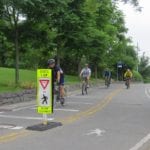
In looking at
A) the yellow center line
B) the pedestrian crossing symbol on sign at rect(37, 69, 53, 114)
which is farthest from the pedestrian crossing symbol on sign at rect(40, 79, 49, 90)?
the yellow center line

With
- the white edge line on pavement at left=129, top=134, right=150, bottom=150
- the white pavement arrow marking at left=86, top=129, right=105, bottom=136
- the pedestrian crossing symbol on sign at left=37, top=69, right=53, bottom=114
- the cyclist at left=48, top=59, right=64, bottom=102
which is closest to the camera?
the white edge line on pavement at left=129, top=134, right=150, bottom=150

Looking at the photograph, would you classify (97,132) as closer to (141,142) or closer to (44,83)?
(141,142)

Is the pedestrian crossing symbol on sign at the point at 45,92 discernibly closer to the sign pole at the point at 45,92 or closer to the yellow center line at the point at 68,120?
the sign pole at the point at 45,92

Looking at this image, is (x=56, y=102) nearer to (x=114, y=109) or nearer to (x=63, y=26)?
(x=114, y=109)

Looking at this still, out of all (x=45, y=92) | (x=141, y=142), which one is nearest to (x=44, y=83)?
(x=45, y=92)

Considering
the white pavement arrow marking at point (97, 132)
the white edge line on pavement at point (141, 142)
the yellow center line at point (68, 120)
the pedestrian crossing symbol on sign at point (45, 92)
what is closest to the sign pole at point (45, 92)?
the pedestrian crossing symbol on sign at point (45, 92)

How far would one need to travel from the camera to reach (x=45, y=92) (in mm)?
13727

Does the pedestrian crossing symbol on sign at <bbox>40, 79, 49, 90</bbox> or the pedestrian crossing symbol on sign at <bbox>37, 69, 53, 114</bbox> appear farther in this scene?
the pedestrian crossing symbol on sign at <bbox>40, 79, 49, 90</bbox>

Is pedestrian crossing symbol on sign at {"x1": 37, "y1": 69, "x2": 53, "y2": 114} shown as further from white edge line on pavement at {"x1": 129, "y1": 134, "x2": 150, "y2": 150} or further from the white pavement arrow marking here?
white edge line on pavement at {"x1": 129, "y1": 134, "x2": 150, "y2": 150}

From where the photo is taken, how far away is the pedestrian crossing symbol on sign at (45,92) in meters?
13.6

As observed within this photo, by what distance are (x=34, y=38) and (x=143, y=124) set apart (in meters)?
13.3

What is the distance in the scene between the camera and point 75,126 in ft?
46.9

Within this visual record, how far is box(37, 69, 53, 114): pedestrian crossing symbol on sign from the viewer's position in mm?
13617

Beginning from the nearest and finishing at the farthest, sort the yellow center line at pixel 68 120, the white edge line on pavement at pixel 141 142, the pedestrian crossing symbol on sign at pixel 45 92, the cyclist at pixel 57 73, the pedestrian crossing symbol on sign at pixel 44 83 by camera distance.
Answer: the white edge line on pavement at pixel 141 142, the yellow center line at pixel 68 120, the pedestrian crossing symbol on sign at pixel 45 92, the pedestrian crossing symbol on sign at pixel 44 83, the cyclist at pixel 57 73
